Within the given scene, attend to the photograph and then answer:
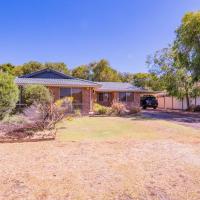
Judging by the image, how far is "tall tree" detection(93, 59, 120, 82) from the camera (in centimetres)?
5122

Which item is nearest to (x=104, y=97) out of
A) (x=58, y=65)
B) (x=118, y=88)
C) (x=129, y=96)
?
(x=118, y=88)

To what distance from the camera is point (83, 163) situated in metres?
6.99

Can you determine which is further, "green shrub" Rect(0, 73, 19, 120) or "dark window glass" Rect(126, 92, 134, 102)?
"dark window glass" Rect(126, 92, 134, 102)

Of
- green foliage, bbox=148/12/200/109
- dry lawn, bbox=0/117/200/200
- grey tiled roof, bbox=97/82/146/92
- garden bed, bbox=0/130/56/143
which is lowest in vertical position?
dry lawn, bbox=0/117/200/200

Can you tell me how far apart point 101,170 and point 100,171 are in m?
0.09

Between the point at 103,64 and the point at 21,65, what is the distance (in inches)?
673

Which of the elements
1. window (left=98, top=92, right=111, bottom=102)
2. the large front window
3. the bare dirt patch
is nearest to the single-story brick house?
the large front window

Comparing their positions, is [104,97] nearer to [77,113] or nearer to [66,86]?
[66,86]

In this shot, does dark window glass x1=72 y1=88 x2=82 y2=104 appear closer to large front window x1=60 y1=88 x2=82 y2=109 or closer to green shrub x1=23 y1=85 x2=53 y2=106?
large front window x1=60 y1=88 x2=82 y2=109

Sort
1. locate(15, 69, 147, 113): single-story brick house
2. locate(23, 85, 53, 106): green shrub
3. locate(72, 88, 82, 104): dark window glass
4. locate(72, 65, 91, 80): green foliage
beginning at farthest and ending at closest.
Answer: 1. locate(72, 65, 91, 80): green foliage
2. locate(72, 88, 82, 104): dark window glass
3. locate(15, 69, 147, 113): single-story brick house
4. locate(23, 85, 53, 106): green shrub

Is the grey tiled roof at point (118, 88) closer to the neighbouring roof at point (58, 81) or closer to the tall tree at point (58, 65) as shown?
the neighbouring roof at point (58, 81)

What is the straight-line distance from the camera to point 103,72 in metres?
51.7

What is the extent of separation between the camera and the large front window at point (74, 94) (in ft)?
77.1

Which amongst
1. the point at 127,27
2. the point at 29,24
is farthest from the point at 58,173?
the point at 127,27
